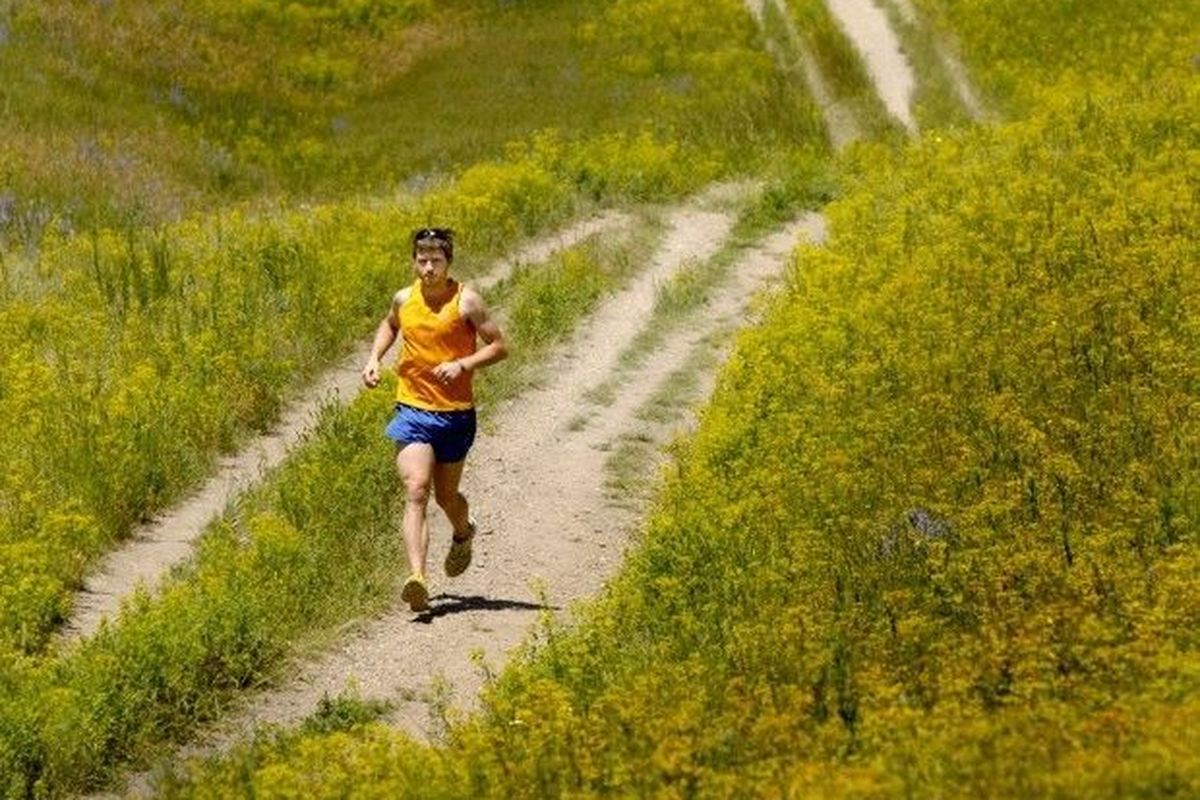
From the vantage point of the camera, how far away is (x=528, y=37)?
3672 centimetres

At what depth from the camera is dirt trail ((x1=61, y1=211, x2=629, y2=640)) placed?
38.4ft

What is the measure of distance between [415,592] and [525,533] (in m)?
2.32

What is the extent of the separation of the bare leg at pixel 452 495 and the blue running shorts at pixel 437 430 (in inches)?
2.7

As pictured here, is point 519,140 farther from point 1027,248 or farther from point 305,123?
point 1027,248

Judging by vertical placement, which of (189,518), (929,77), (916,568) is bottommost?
(929,77)

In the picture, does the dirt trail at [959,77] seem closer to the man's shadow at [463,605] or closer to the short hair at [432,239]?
the man's shadow at [463,605]

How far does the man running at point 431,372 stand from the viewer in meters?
10.9

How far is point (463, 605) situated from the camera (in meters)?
11.4

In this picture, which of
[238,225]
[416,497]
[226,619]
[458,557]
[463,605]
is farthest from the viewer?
[238,225]

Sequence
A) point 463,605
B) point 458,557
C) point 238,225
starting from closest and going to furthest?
point 463,605
point 458,557
point 238,225

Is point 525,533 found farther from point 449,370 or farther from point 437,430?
point 449,370

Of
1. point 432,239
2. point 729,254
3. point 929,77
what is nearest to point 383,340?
point 432,239

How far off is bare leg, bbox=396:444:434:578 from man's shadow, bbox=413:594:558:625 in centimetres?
31

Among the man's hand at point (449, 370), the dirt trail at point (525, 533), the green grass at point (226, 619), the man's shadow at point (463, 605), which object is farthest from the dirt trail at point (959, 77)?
the man's hand at point (449, 370)
